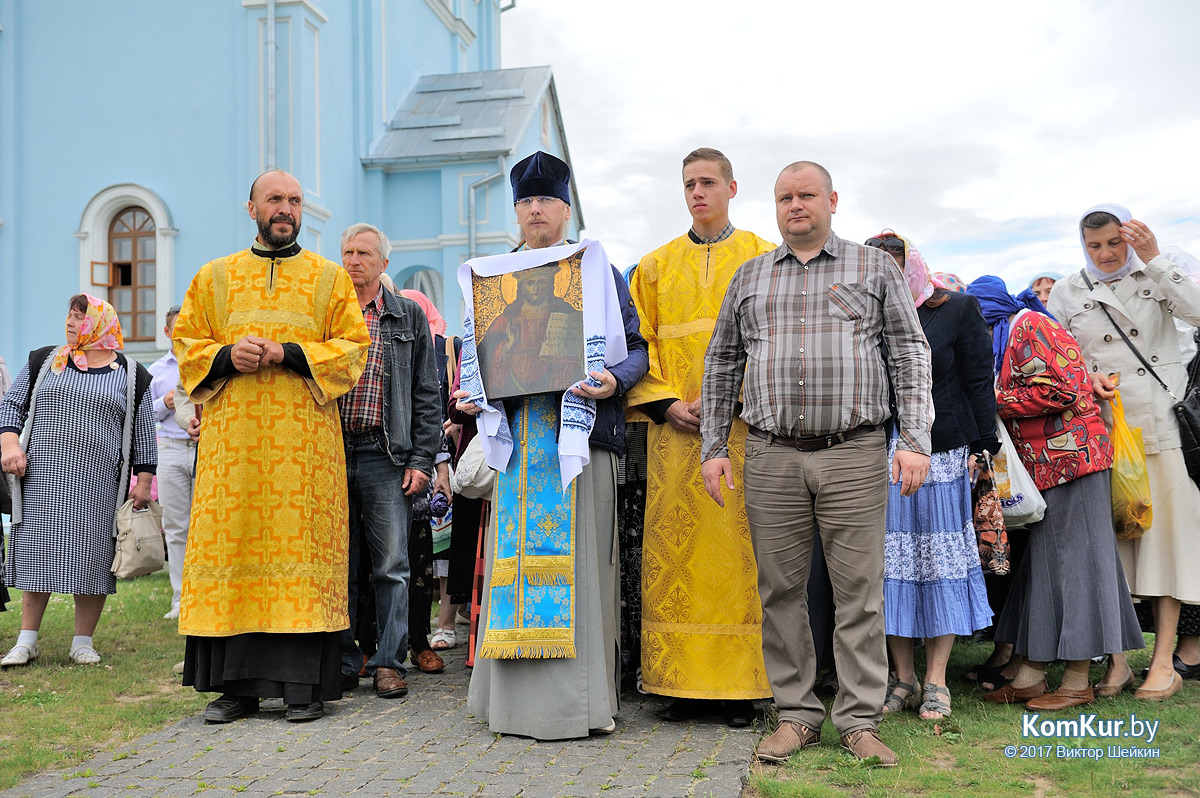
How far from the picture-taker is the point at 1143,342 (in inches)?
198

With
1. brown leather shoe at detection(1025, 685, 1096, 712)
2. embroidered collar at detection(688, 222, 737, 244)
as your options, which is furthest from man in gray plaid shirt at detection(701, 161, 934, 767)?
brown leather shoe at detection(1025, 685, 1096, 712)

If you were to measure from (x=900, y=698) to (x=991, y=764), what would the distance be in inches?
34.7

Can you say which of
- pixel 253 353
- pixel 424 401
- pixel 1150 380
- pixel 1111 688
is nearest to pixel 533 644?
pixel 424 401

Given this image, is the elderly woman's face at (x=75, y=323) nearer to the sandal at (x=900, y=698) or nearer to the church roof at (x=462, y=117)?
the sandal at (x=900, y=698)

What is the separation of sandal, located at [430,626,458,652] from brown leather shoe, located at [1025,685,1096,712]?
134 inches

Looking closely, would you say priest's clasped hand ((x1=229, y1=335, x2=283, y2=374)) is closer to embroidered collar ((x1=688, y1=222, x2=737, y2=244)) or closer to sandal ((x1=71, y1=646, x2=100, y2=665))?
embroidered collar ((x1=688, y1=222, x2=737, y2=244))

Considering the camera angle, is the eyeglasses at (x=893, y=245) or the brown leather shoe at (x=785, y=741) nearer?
the brown leather shoe at (x=785, y=741)

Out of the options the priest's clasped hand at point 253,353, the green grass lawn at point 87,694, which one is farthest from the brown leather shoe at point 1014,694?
the green grass lawn at point 87,694

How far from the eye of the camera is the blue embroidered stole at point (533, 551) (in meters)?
4.25

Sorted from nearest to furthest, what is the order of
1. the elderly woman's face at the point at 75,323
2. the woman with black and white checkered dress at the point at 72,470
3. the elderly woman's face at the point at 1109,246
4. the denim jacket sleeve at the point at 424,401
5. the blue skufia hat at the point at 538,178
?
the blue skufia hat at the point at 538,178
the elderly woman's face at the point at 1109,246
the denim jacket sleeve at the point at 424,401
the woman with black and white checkered dress at the point at 72,470
the elderly woman's face at the point at 75,323

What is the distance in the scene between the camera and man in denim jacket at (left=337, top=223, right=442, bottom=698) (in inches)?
200

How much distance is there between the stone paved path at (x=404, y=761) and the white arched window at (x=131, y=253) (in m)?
12.4

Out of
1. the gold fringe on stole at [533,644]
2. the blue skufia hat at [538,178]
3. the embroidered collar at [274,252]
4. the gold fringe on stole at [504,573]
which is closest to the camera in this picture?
the gold fringe on stole at [533,644]

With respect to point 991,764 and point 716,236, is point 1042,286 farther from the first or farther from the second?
point 991,764
